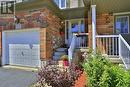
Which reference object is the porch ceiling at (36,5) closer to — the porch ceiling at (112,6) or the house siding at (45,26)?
the house siding at (45,26)

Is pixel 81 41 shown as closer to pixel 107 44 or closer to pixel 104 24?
pixel 104 24

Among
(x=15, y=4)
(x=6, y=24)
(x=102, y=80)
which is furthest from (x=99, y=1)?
(x=6, y=24)

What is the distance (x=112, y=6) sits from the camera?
16031 millimetres

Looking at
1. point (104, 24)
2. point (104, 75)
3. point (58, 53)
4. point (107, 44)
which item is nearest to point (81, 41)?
point (58, 53)

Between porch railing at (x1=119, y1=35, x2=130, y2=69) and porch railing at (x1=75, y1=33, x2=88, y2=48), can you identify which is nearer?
porch railing at (x1=119, y1=35, x2=130, y2=69)

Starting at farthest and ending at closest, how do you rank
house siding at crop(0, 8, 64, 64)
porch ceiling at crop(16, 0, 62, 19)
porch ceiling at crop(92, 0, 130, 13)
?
porch ceiling at crop(16, 0, 62, 19) < house siding at crop(0, 8, 64, 64) < porch ceiling at crop(92, 0, 130, 13)

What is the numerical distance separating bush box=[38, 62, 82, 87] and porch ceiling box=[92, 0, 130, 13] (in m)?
4.91

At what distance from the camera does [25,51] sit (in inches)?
845

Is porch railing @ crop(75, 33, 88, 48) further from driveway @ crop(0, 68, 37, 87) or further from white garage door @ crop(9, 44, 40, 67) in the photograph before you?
driveway @ crop(0, 68, 37, 87)

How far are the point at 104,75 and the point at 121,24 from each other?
1050 cm

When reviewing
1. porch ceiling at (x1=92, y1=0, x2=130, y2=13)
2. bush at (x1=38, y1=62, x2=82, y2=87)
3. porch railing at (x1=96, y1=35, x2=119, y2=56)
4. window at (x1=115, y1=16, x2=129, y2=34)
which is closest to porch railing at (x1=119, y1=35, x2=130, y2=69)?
porch railing at (x1=96, y1=35, x2=119, y2=56)

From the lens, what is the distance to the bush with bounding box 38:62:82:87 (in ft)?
37.5

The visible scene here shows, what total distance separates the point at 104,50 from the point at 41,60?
5.36m

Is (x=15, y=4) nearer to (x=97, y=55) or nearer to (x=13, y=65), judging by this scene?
(x=13, y=65)
